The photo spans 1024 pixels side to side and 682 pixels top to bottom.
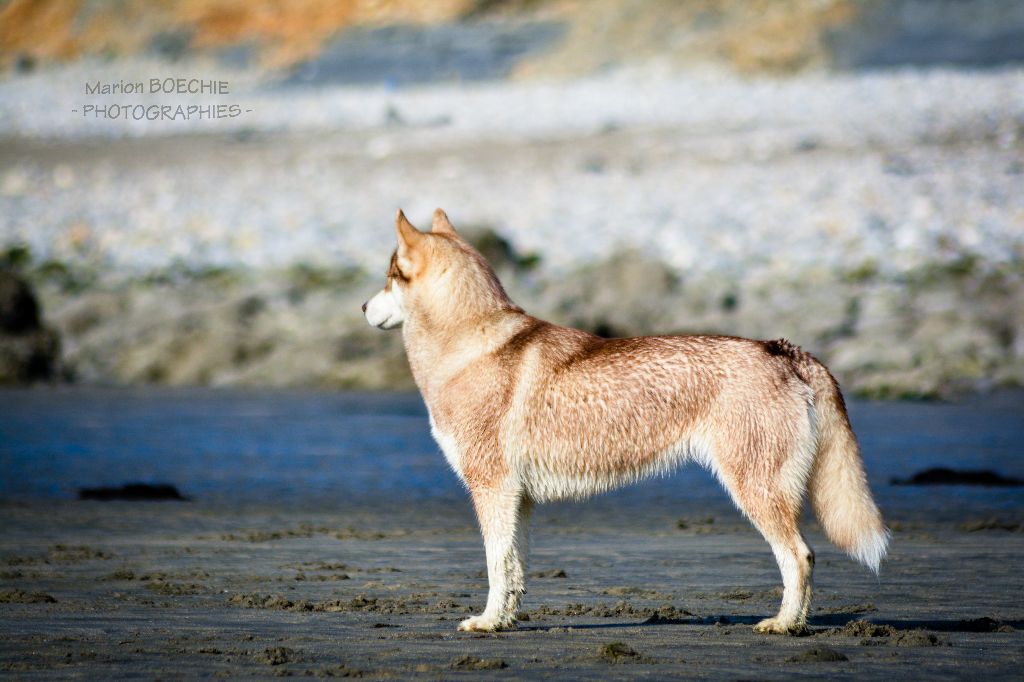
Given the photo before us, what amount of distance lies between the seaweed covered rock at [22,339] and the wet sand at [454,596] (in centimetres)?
1120

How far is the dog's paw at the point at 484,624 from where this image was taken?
298 inches

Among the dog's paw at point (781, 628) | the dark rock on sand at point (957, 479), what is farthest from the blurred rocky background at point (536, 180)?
the dog's paw at point (781, 628)

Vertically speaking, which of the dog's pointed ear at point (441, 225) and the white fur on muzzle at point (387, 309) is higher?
the dog's pointed ear at point (441, 225)

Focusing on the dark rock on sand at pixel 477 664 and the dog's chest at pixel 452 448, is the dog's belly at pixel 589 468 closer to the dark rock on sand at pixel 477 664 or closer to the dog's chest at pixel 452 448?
the dog's chest at pixel 452 448

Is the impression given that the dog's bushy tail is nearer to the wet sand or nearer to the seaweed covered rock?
the wet sand

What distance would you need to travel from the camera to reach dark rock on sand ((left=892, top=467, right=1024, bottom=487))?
44.4ft

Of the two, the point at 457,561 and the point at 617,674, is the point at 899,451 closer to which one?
the point at 457,561

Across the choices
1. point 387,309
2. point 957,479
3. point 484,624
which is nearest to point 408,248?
point 387,309

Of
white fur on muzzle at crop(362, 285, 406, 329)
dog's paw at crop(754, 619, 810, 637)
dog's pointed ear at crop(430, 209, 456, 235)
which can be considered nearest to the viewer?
dog's paw at crop(754, 619, 810, 637)

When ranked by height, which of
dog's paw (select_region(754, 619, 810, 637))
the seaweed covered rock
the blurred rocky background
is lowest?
dog's paw (select_region(754, 619, 810, 637))

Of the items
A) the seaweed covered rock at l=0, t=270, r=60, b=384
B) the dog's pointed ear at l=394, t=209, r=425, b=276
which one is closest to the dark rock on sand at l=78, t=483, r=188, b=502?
the dog's pointed ear at l=394, t=209, r=425, b=276

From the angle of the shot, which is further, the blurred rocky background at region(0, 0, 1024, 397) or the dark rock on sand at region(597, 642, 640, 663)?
the blurred rocky background at region(0, 0, 1024, 397)

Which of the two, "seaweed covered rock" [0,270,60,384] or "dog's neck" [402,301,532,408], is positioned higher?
"seaweed covered rock" [0,270,60,384]

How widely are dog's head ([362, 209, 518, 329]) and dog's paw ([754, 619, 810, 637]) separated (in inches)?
81.8
